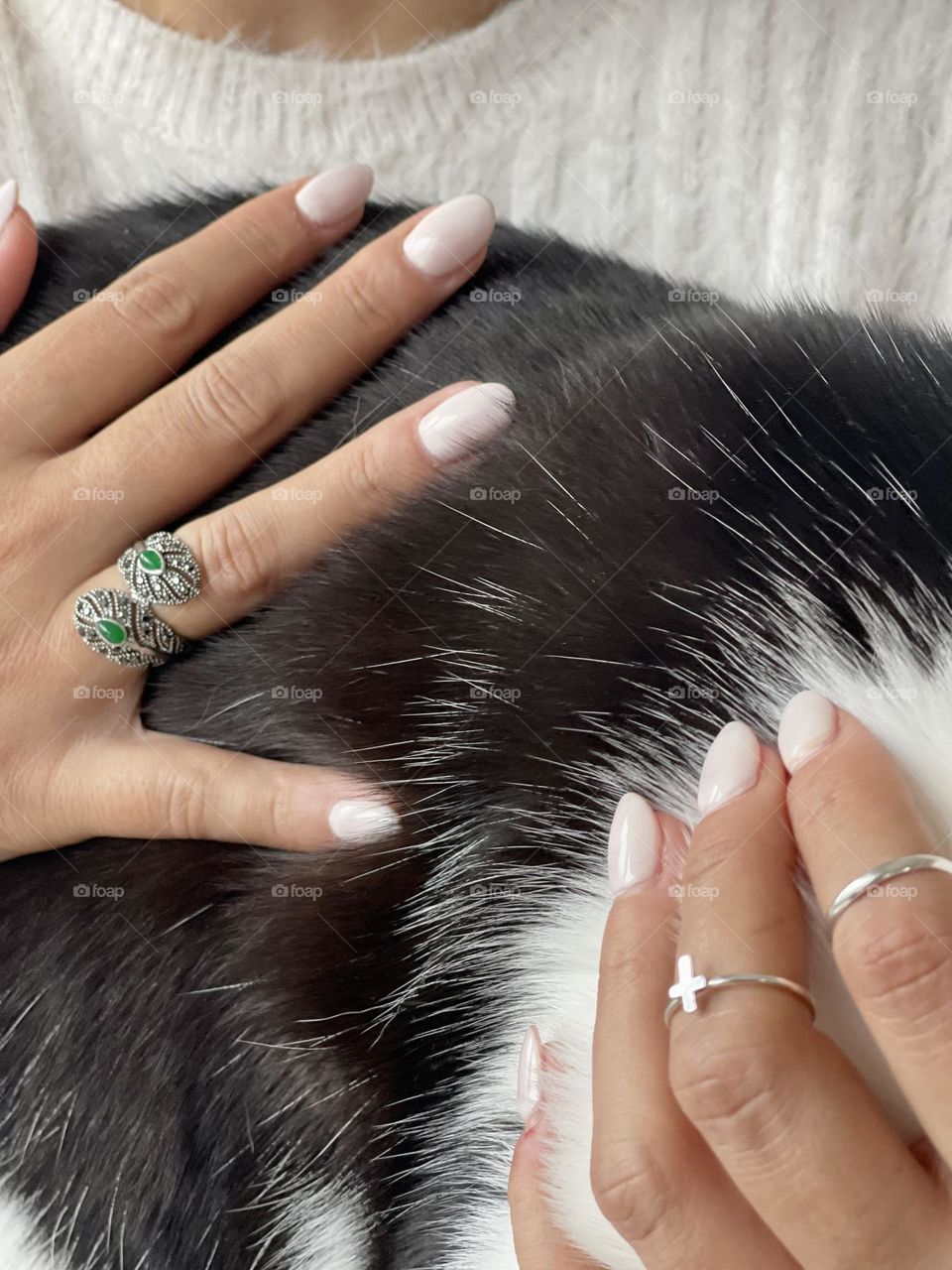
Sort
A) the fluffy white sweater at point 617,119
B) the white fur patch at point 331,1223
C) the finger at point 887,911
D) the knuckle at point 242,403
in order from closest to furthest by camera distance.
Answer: the finger at point 887,911, the white fur patch at point 331,1223, the knuckle at point 242,403, the fluffy white sweater at point 617,119

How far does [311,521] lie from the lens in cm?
50

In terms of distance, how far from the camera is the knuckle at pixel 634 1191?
341 millimetres

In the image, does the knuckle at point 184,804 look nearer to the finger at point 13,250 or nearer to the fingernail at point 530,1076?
the fingernail at point 530,1076

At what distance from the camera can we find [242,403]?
1.76 ft

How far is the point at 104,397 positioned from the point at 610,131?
429 millimetres

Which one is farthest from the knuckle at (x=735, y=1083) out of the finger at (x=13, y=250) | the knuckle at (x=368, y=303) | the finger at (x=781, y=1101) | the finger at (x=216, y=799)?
the finger at (x=13, y=250)

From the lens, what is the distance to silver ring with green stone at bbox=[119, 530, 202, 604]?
1.64 ft

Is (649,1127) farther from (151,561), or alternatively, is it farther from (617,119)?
(617,119)

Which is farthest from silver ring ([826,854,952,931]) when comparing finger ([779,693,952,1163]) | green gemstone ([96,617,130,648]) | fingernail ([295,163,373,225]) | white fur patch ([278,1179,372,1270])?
fingernail ([295,163,373,225])

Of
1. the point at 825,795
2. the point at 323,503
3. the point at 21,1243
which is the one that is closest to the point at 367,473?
the point at 323,503

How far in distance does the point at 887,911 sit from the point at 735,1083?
0.07 meters

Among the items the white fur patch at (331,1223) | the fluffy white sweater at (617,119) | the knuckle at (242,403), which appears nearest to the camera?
the white fur patch at (331,1223)

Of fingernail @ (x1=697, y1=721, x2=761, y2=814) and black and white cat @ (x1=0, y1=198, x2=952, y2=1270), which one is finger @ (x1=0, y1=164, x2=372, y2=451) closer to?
black and white cat @ (x1=0, y1=198, x2=952, y2=1270)

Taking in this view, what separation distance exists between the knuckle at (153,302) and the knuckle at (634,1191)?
1.51ft
